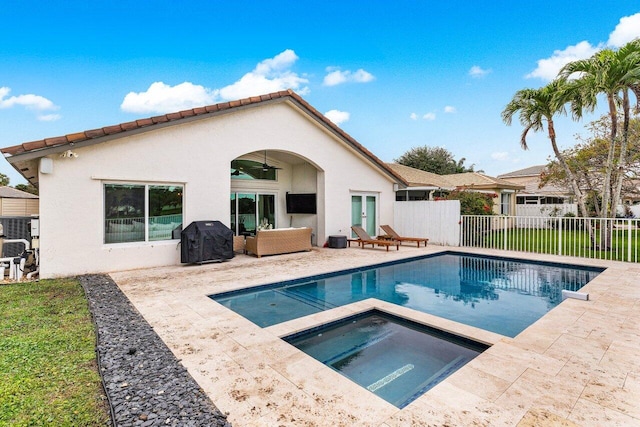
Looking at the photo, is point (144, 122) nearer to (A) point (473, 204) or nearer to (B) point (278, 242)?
(B) point (278, 242)

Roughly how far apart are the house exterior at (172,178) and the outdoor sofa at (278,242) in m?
1.24

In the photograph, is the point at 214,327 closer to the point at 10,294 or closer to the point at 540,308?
the point at 10,294

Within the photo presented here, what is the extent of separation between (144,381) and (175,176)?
8.18 metres

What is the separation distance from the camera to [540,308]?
6711 millimetres

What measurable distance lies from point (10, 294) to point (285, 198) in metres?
11.1

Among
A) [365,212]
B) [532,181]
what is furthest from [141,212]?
[532,181]

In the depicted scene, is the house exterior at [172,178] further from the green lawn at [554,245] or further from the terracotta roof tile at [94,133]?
the green lawn at [554,245]

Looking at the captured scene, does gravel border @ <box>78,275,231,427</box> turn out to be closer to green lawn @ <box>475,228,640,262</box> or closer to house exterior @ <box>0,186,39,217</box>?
green lawn @ <box>475,228,640,262</box>

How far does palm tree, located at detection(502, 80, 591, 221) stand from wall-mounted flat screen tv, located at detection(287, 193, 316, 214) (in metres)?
9.89

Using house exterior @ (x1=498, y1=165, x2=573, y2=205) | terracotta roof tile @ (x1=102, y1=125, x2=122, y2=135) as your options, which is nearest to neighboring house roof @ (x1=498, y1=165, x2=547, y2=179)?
house exterior @ (x1=498, y1=165, x2=573, y2=205)

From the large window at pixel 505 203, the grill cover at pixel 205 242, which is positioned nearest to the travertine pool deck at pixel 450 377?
the grill cover at pixel 205 242

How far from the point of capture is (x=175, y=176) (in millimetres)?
10453

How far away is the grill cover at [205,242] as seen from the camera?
33.9 feet

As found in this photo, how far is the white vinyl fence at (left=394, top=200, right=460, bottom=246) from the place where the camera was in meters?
15.4
